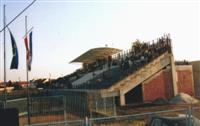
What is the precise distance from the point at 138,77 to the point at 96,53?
9.95m

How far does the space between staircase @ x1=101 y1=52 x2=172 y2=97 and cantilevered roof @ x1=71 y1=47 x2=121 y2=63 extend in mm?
6567

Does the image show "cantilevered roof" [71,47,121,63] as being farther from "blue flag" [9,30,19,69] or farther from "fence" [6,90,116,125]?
"fence" [6,90,116,125]

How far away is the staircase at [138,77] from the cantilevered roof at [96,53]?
6.57 meters

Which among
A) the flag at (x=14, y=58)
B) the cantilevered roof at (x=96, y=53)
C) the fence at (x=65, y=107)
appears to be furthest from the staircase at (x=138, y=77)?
the flag at (x=14, y=58)

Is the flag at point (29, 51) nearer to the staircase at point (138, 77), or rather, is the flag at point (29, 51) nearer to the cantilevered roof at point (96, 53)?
the staircase at point (138, 77)

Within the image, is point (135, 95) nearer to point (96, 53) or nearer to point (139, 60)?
point (139, 60)

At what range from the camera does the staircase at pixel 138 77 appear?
35.4m

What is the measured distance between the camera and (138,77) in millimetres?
36781

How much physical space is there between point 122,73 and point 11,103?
16416 millimetres

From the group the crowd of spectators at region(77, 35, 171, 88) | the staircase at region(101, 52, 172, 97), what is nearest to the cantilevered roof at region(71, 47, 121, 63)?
the crowd of spectators at region(77, 35, 171, 88)

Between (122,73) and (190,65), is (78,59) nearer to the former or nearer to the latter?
(122,73)

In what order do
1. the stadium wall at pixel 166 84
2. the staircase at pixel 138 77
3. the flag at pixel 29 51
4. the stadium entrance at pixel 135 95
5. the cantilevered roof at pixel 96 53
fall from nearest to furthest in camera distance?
the flag at pixel 29 51 → the staircase at pixel 138 77 → the stadium wall at pixel 166 84 → the stadium entrance at pixel 135 95 → the cantilevered roof at pixel 96 53

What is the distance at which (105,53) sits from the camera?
147 feet

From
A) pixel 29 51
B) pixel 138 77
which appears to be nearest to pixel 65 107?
pixel 29 51
